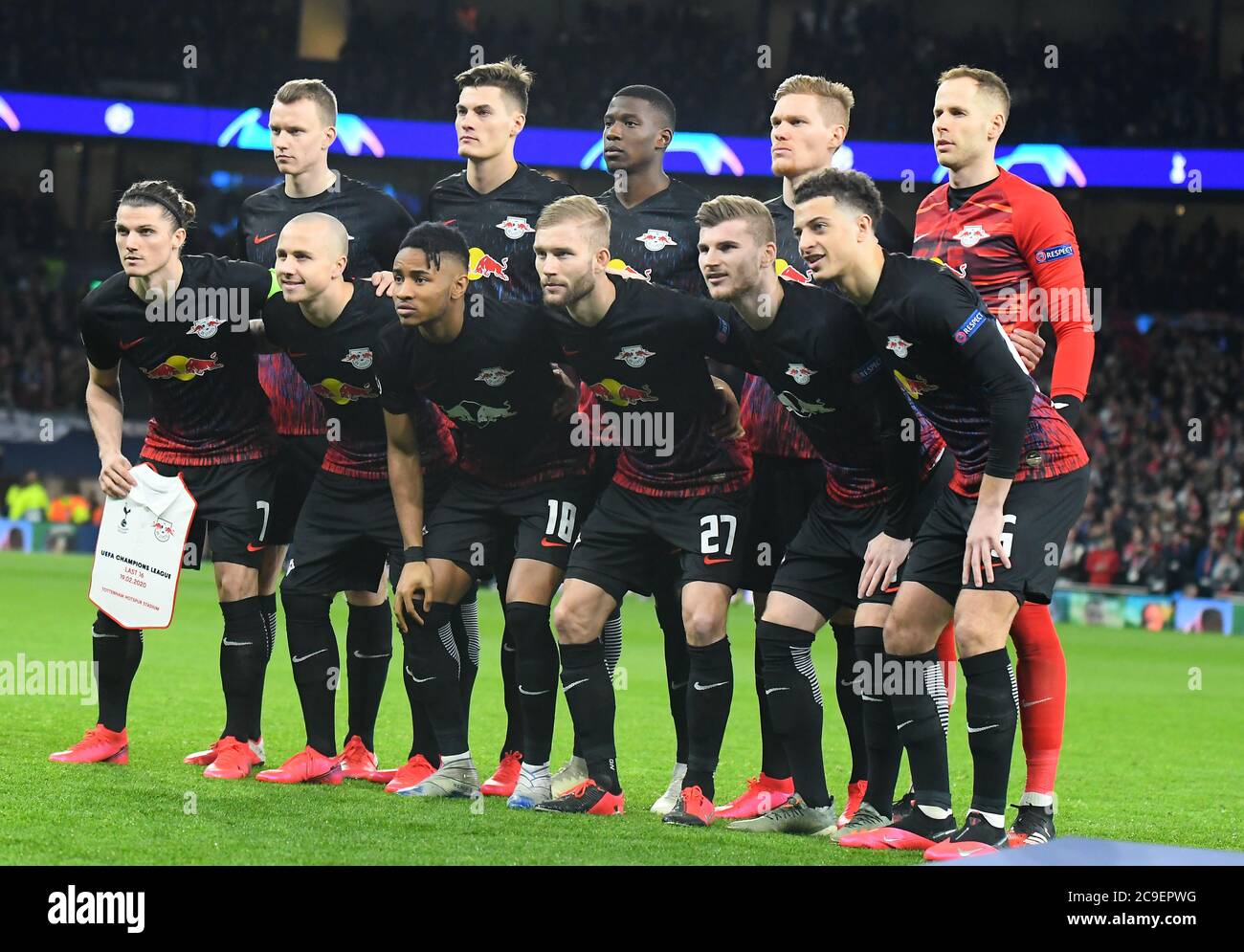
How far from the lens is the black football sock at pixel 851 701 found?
634 centimetres

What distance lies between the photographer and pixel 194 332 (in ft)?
21.6

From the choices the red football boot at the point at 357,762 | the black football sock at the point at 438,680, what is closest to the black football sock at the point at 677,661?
the black football sock at the point at 438,680

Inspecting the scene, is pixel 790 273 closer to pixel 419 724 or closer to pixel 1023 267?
pixel 1023 267

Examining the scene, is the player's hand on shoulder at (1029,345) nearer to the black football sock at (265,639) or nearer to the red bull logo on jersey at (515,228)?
the red bull logo on jersey at (515,228)

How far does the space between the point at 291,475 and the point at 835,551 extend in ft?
8.26

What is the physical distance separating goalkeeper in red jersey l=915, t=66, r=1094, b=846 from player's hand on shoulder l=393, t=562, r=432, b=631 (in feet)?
7.25

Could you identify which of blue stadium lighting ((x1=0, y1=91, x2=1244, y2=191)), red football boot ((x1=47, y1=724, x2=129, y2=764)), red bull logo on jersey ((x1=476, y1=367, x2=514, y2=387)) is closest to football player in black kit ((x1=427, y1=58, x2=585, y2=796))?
red bull logo on jersey ((x1=476, y1=367, x2=514, y2=387))

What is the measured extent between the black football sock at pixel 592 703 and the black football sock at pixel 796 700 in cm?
63

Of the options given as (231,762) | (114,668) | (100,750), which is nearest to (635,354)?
(231,762)

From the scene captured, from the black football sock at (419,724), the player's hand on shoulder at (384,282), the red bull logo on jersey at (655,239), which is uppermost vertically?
the red bull logo on jersey at (655,239)

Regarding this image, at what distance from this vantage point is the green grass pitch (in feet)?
16.4

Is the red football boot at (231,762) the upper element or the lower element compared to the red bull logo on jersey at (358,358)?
lower

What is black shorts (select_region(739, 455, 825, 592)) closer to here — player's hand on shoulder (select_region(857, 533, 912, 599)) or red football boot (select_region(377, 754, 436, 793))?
player's hand on shoulder (select_region(857, 533, 912, 599))

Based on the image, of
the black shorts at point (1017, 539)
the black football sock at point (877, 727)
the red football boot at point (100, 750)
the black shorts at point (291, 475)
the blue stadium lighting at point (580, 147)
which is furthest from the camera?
the blue stadium lighting at point (580, 147)
